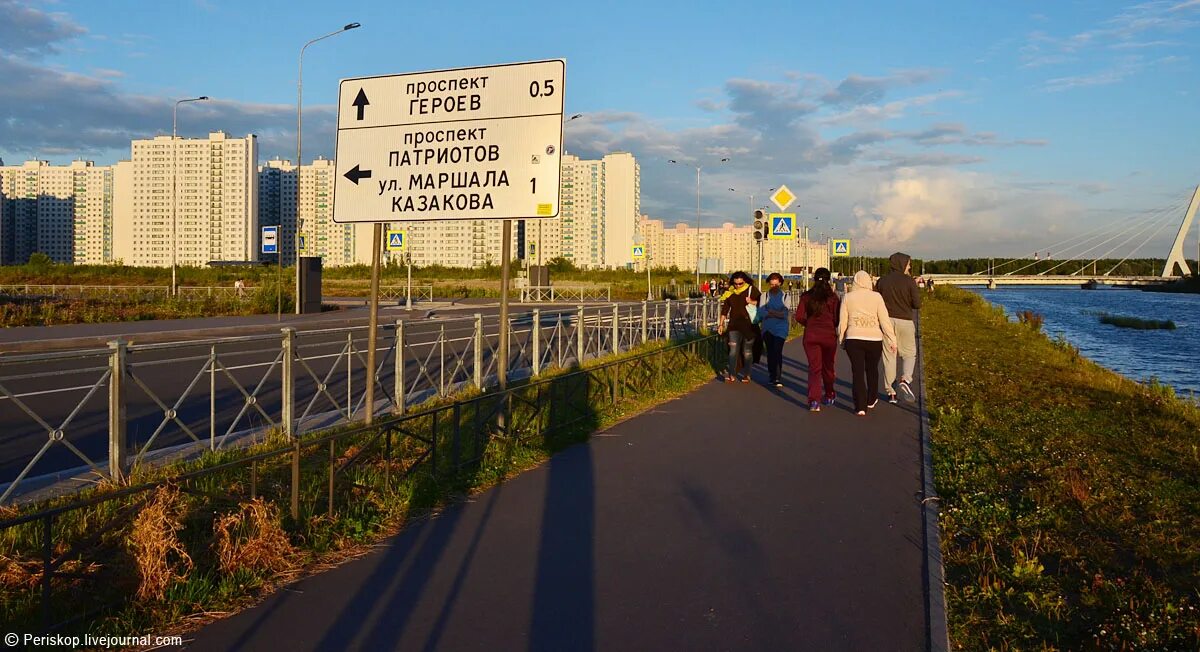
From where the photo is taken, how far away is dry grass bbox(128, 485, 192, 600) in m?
4.45

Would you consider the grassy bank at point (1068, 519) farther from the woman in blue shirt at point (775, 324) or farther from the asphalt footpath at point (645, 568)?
the woman in blue shirt at point (775, 324)

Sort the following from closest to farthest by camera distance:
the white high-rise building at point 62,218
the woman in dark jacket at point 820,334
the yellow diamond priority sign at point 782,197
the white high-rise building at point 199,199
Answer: the woman in dark jacket at point 820,334 < the yellow diamond priority sign at point 782,197 < the white high-rise building at point 199,199 < the white high-rise building at point 62,218

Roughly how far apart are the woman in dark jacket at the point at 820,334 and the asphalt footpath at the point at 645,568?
113 inches

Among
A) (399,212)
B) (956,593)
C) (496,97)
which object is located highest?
(496,97)

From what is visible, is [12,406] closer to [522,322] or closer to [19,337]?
[19,337]

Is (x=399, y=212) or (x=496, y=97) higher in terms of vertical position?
(x=496, y=97)

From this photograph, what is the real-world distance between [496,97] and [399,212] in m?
1.37

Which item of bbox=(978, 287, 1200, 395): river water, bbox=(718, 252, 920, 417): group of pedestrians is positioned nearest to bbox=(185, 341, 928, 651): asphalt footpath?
bbox=(718, 252, 920, 417): group of pedestrians

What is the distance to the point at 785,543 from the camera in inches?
217

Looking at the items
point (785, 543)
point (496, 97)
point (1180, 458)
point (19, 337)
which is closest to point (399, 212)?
point (496, 97)

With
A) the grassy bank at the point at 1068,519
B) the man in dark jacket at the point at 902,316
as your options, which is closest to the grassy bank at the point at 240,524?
the grassy bank at the point at 1068,519

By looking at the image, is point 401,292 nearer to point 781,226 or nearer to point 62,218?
point 781,226

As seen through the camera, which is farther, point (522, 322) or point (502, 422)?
point (522, 322)

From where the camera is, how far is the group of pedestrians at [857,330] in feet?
35.4
